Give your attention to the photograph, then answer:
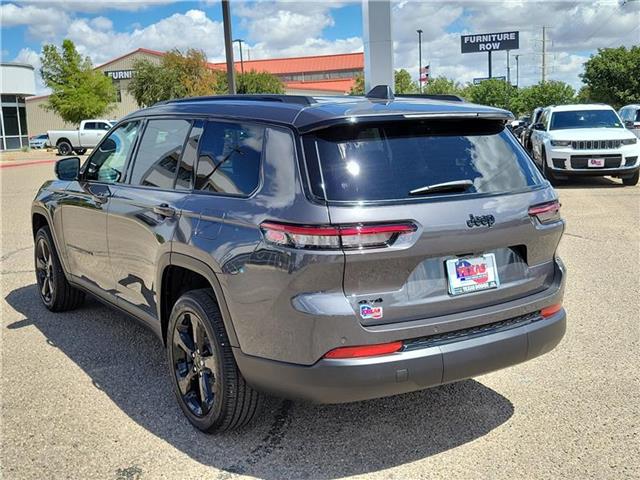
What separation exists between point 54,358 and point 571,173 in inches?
477

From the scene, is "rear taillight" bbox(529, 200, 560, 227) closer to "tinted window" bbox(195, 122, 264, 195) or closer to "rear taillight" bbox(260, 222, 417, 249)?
"rear taillight" bbox(260, 222, 417, 249)

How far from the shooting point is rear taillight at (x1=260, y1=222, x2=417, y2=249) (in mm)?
2855

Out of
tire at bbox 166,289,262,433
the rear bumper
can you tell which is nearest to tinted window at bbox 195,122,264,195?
tire at bbox 166,289,262,433

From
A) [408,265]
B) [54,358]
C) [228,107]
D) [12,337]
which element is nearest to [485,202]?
A: [408,265]

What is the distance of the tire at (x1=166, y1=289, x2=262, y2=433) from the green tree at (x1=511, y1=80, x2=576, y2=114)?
194 ft

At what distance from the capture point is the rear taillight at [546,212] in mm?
3406

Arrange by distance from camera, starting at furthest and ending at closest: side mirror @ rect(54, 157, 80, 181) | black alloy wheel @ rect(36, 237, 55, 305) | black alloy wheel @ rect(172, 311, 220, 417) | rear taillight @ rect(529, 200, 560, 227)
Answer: black alloy wheel @ rect(36, 237, 55, 305), side mirror @ rect(54, 157, 80, 181), black alloy wheel @ rect(172, 311, 220, 417), rear taillight @ rect(529, 200, 560, 227)

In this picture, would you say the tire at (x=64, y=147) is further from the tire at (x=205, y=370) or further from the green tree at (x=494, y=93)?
the green tree at (x=494, y=93)

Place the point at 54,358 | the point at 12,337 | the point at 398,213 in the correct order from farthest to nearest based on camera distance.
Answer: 1. the point at 12,337
2. the point at 54,358
3. the point at 398,213

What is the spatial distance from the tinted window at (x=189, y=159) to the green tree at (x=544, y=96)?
5886cm

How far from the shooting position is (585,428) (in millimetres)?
3555

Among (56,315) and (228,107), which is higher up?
(228,107)

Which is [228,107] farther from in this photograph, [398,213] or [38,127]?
[38,127]

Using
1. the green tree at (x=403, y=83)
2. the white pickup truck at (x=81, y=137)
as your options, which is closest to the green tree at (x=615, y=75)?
the green tree at (x=403, y=83)
